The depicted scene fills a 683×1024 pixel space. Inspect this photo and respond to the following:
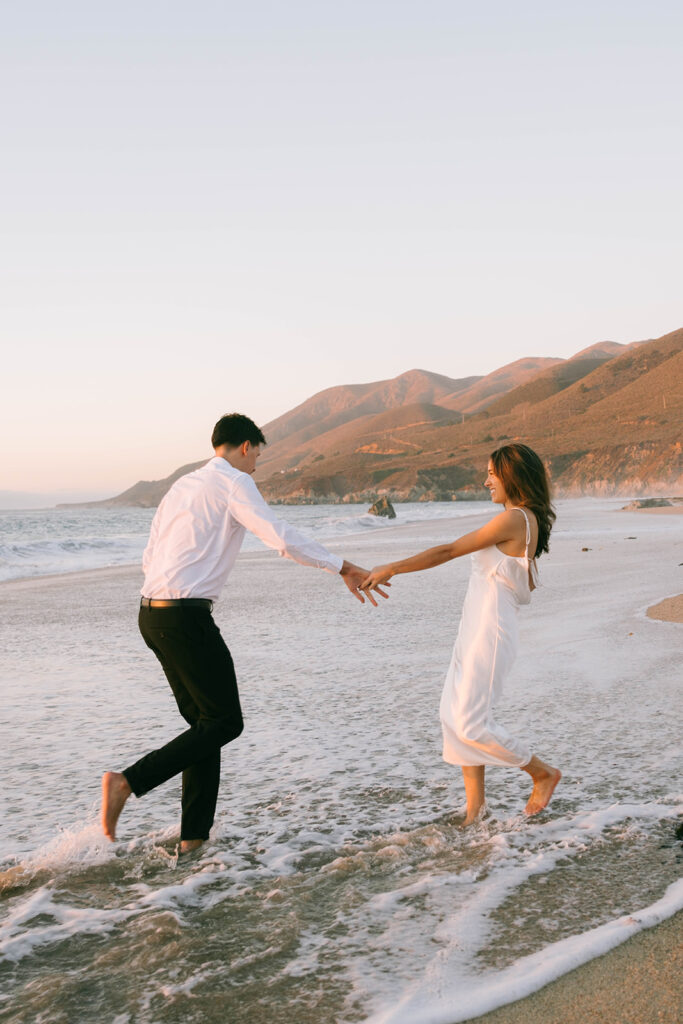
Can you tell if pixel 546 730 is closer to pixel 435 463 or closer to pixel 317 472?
pixel 435 463

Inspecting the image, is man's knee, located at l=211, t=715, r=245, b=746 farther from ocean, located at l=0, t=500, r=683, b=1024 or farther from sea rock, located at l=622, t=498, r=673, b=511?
sea rock, located at l=622, t=498, r=673, b=511

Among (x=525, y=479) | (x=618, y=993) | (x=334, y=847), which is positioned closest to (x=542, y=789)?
(x=334, y=847)

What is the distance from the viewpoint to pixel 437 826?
370 centimetres

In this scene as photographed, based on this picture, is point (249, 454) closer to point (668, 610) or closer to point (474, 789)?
point (474, 789)

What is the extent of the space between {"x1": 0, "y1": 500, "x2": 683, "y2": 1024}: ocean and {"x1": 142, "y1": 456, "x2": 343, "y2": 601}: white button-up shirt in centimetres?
114

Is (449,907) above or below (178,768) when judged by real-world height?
below

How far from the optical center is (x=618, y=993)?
7.43 feet

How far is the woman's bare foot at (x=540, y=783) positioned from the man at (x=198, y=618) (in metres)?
1.36

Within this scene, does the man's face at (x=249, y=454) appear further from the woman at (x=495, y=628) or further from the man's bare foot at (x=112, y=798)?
the man's bare foot at (x=112, y=798)

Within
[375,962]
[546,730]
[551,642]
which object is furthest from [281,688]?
[375,962]

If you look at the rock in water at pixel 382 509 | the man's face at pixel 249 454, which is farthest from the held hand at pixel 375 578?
the rock in water at pixel 382 509

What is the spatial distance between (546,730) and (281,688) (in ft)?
7.41

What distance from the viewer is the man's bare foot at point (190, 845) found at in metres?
3.51

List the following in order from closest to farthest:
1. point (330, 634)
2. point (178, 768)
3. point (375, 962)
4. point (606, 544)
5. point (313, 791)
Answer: point (375, 962)
point (178, 768)
point (313, 791)
point (330, 634)
point (606, 544)
